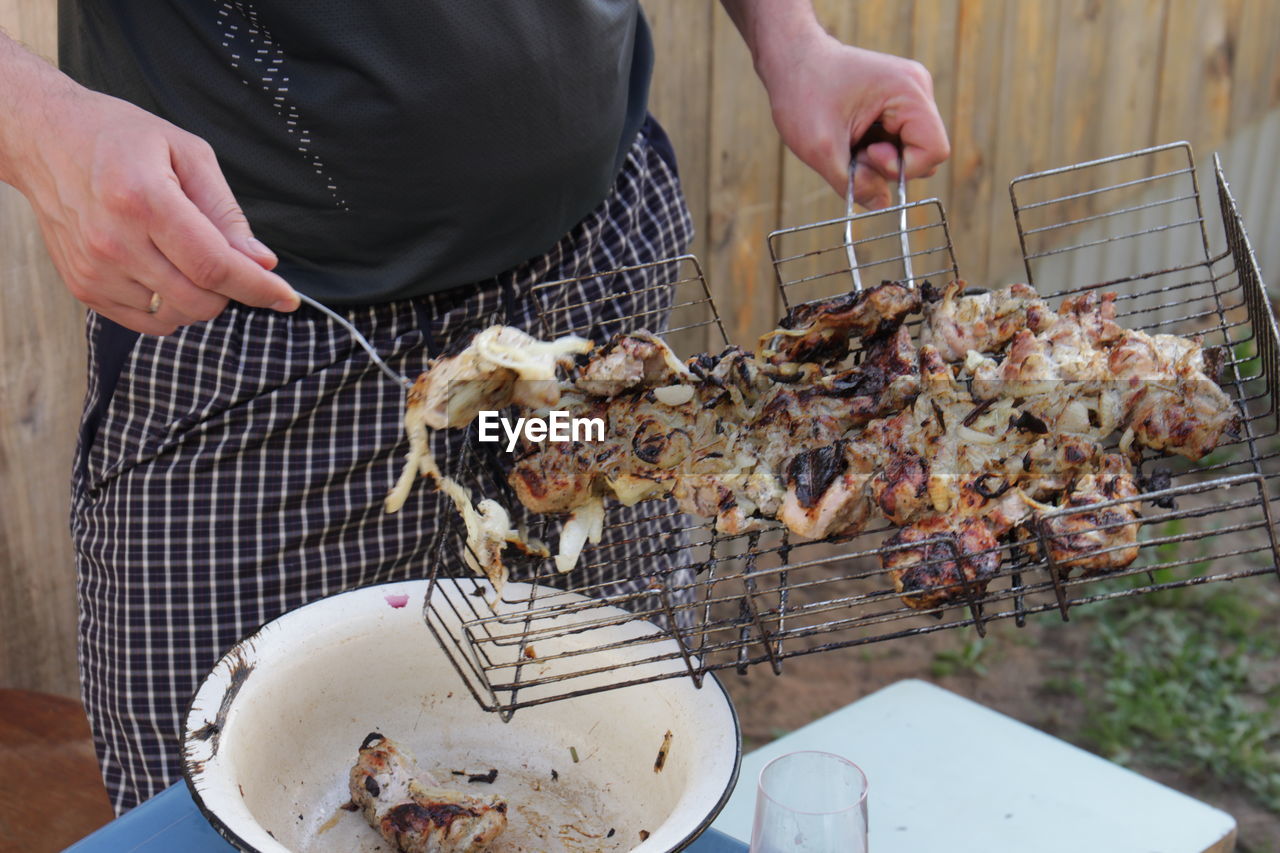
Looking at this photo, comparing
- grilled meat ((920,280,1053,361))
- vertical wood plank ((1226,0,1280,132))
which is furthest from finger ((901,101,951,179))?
vertical wood plank ((1226,0,1280,132))

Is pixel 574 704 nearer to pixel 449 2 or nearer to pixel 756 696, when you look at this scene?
pixel 449 2

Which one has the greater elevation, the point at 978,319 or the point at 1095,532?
the point at 978,319

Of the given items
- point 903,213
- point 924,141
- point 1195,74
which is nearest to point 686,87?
point 924,141

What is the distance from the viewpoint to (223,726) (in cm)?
167

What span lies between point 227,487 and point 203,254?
951 mm

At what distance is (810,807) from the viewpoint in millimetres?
1654

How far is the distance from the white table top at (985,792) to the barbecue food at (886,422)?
68cm

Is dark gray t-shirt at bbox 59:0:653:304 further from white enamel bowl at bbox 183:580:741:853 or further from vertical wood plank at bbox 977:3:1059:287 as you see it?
vertical wood plank at bbox 977:3:1059:287

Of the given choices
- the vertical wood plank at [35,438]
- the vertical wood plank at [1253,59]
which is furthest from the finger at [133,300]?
the vertical wood plank at [1253,59]

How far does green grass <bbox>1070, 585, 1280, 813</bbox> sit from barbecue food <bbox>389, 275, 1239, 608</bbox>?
2.55 m

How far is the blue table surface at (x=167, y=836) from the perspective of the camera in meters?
1.82

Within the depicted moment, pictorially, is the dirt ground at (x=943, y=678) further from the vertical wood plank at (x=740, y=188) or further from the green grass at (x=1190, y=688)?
the vertical wood plank at (x=740, y=188)

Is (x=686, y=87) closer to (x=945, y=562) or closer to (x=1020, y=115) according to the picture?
(x=1020, y=115)

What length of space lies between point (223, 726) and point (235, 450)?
911mm
